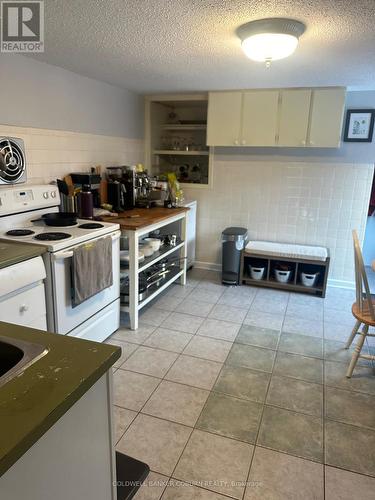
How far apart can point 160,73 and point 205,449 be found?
2840 millimetres

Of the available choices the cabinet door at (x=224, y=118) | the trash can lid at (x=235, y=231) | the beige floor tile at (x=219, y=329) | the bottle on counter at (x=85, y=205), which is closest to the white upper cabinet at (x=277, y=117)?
the cabinet door at (x=224, y=118)

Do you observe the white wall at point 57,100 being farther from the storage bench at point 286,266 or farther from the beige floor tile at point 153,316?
the storage bench at point 286,266

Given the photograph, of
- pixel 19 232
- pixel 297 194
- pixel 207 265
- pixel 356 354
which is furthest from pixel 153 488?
pixel 297 194

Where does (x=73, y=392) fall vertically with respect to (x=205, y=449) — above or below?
above

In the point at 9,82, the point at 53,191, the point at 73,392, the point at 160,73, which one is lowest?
the point at 73,392

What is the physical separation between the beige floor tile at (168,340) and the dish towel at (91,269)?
1.92ft

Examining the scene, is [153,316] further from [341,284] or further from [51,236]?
[341,284]

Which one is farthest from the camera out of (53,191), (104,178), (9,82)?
(104,178)

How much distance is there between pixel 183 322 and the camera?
3.12m

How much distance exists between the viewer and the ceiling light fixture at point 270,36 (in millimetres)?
1899

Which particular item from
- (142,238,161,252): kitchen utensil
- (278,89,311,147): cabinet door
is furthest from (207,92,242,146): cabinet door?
(142,238,161,252): kitchen utensil

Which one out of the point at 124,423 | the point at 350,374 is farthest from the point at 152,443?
the point at 350,374

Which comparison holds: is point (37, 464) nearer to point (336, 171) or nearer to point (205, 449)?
point (205, 449)

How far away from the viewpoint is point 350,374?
2.37 m
